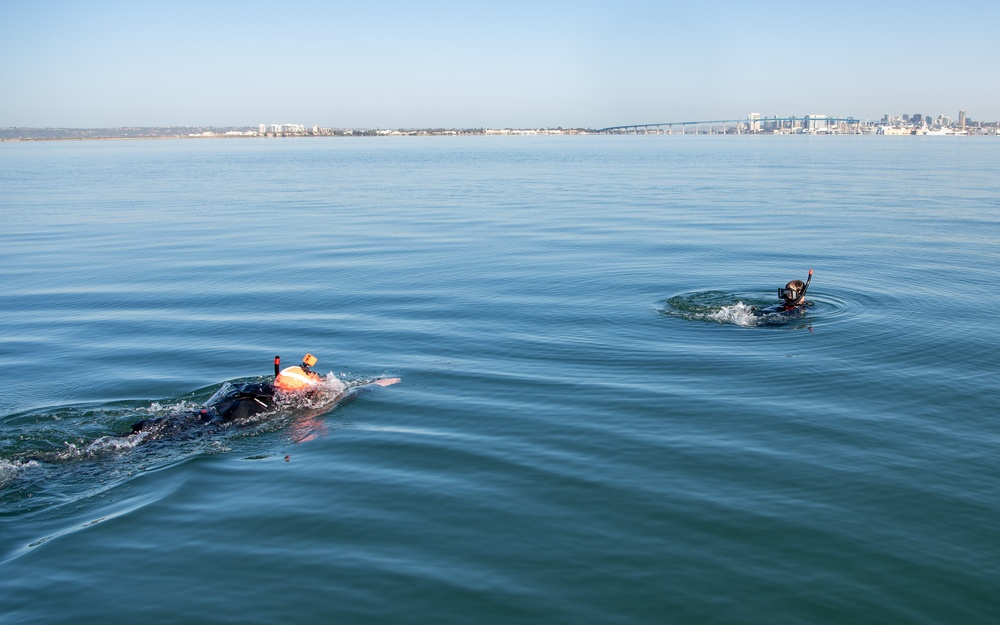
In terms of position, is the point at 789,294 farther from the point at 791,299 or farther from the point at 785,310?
the point at 785,310

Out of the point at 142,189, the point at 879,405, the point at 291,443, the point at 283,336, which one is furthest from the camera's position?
the point at 142,189

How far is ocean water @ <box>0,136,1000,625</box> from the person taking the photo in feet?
30.7

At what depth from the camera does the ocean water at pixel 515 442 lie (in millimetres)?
9352

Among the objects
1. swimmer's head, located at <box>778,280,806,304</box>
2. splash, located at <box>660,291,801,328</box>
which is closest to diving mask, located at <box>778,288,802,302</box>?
swimmer's head, located at <box>778,280,806,304</box>

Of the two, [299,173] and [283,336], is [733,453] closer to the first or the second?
[283,336]

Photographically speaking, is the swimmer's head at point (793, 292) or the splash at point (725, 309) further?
the splash at point (725, 309)

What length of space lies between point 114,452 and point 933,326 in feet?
60.7

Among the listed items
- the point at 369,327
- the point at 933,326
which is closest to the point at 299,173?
the point at 369,327

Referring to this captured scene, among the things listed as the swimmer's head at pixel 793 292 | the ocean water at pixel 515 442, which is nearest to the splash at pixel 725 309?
the ocean water at pixel 515 442

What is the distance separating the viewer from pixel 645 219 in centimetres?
4250

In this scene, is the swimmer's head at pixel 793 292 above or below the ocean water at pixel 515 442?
above

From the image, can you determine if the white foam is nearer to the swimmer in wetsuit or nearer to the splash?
the splash

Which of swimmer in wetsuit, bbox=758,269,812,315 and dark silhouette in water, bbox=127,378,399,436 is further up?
swimmer in wetsuit, bbox=758,269,812,315

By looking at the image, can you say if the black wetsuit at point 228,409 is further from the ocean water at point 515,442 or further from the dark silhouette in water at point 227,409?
the ocean water at point 515,442
